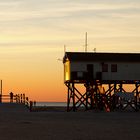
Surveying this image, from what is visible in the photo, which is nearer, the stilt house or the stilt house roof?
the stilt house

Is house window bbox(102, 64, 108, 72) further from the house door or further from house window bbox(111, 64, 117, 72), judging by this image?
the house door

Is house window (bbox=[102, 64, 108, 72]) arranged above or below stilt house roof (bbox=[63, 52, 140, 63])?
below

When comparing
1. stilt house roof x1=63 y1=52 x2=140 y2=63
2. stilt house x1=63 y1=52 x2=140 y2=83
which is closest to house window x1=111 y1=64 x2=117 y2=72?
stilt house x1=63 y1=52 x2=140 y2=83

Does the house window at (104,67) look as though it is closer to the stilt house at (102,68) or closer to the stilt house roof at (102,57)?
the stilt house at (102,68)

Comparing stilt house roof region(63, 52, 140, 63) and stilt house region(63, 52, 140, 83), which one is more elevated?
stilt house roof region(63, 52, 140, 63)

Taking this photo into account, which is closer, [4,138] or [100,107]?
[4,138]

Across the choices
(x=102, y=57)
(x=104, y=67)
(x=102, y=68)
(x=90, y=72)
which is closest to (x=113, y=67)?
(x=104, y=67)

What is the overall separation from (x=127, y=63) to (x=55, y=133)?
39376mm

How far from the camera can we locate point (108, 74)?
6544cm

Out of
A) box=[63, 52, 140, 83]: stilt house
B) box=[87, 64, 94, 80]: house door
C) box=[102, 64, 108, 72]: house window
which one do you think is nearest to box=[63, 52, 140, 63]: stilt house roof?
box=[63, 52, 140, 83]: stilt house

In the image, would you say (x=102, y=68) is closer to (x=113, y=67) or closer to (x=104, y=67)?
(x=104, y=67)

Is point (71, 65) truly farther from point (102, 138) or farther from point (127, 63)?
point (102, 138)

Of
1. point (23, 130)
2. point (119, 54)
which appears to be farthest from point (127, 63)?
point (23, 130)

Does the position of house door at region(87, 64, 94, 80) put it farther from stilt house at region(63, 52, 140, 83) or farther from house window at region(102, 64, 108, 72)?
house window at region(102, 64, 108, 72)
